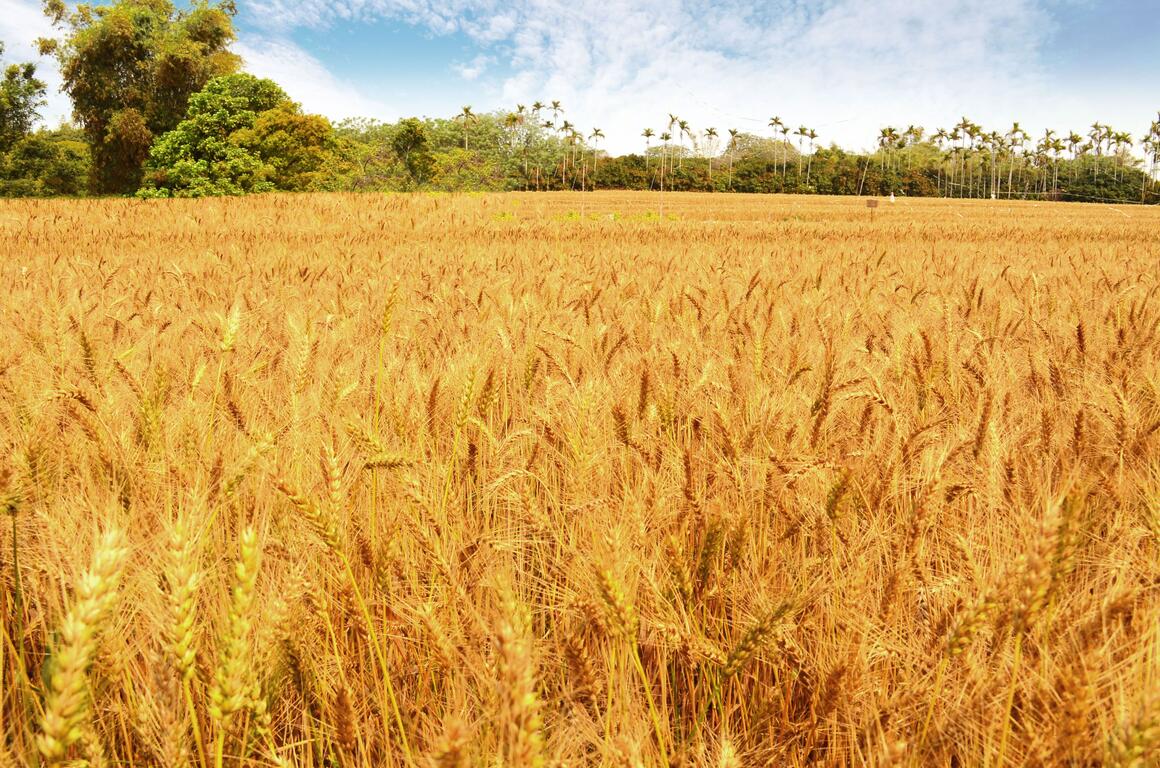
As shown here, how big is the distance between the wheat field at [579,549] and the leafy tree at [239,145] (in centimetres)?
2825

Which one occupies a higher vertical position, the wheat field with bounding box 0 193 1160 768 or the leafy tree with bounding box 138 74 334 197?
the leafy tree with bounding box 138 74 334 197

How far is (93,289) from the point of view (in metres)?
3.30

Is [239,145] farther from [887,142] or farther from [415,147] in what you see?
[887,142]

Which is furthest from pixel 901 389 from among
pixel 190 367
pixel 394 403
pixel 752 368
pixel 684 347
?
pixel 190 367

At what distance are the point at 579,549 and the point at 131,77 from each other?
4546 centimetres

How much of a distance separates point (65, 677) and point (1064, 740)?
38.2 inches

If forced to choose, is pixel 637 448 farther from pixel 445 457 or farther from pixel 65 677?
pixel 65 677

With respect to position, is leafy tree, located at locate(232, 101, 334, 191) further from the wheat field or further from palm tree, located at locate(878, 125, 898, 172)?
palm tree, located at locate(878, 125, 898, 172)

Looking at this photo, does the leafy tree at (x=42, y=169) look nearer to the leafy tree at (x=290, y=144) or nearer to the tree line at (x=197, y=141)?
the tree line at (x=197, y=141)

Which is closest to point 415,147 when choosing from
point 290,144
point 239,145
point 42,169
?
point 290,144

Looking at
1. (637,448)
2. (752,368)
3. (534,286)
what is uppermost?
(534,286)

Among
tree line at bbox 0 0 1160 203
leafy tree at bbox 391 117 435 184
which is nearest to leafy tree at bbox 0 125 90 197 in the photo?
tree line at bbox 0 0 1160 203

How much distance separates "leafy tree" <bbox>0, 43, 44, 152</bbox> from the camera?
132 feet

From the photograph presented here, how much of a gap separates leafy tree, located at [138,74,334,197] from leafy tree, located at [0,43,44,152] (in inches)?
866
